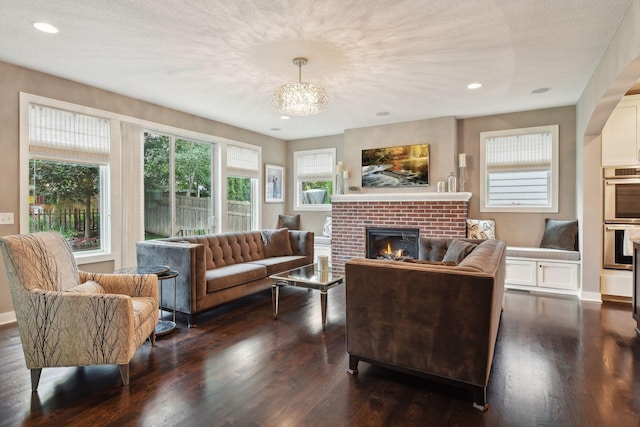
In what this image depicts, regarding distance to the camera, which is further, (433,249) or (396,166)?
(396,166)

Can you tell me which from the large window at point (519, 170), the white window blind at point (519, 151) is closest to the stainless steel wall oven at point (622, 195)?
the large window at point (519, 170)

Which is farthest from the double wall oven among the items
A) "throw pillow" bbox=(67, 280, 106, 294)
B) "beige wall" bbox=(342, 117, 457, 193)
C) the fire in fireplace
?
"throw pillow" bbox=(67, 280, 106, 294)

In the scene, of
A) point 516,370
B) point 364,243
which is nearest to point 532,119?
point 364,243

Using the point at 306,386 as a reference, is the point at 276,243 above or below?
above

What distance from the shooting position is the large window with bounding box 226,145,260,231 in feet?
20.5

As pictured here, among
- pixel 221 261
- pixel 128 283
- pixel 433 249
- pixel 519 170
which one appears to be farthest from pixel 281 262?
pixel 519 170

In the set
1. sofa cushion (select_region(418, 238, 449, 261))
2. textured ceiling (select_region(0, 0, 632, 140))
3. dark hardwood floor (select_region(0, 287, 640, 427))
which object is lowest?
dark hardwood floor (select_region(0, 287, 640, 427))

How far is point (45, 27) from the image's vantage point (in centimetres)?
275

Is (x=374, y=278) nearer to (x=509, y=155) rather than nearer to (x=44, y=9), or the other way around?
(x=44, y=9)

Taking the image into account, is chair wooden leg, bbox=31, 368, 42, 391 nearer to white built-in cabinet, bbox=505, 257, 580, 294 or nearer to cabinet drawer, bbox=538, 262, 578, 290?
white built-in cabinet, bbox=505, 257, 580, 294

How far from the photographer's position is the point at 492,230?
527 cm

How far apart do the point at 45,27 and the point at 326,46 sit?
228 centimetres

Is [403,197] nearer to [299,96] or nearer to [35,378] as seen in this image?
[299,96]

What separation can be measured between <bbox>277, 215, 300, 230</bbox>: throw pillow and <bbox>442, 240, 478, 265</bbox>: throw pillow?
13.5ft
